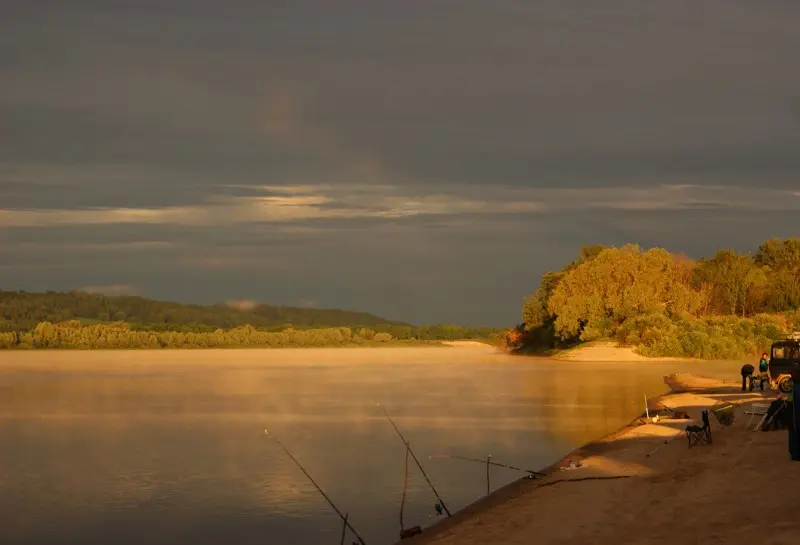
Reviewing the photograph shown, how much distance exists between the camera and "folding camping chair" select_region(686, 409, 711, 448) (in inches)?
966

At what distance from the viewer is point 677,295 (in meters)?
113

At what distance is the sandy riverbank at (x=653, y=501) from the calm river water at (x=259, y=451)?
2.02m

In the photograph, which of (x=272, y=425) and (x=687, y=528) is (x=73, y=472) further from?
(x=687, y=528)

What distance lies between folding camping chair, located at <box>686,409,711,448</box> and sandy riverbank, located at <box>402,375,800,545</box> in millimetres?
264

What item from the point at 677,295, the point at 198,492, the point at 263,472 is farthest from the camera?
the point at 677,295

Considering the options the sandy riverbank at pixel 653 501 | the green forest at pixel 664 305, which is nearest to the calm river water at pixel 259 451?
the sandy riverbank at pixel 653 501

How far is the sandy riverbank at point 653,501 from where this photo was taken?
1483 centimetres

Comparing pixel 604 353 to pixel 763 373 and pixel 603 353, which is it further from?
pixel 763 373

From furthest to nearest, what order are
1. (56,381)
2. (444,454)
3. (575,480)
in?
(56,381) → (444,454) → (575,480)

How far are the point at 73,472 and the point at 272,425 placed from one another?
1245cm

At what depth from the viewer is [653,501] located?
57.9 feet

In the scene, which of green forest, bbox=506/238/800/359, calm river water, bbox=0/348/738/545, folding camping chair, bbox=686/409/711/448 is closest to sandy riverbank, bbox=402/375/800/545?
folding camping chair, bbox=686/409/711/448

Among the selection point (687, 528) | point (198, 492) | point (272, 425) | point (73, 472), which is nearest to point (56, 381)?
point (272, 425)

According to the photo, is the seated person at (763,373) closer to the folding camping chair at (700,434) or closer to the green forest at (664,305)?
the folding camping chair at (700,434)
